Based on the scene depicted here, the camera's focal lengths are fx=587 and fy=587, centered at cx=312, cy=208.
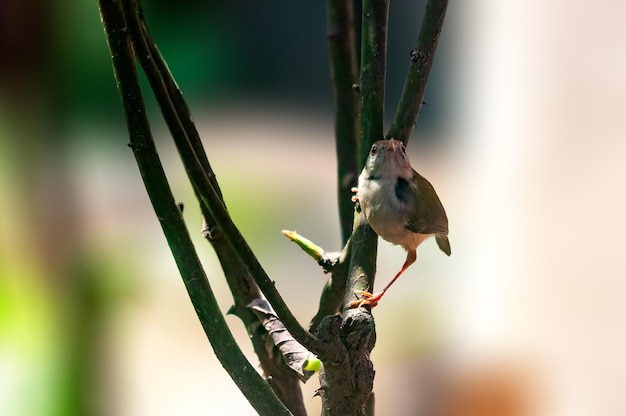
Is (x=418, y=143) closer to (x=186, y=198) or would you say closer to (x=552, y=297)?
(x=552, y=297)

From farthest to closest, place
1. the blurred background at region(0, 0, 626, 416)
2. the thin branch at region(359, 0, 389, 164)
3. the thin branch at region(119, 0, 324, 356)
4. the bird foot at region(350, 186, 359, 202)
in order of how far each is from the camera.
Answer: the blurred background at region(0, 0, 626, 416), the bird foot at region(350, 186, 359, 202), the thin branch at region(359, 0, 389, 164), the thin branch at region(119, 0, 324, 356)

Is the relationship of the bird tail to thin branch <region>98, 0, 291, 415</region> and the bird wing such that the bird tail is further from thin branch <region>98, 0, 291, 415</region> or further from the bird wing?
thin branch <region>98, 0, 291, 415</region>

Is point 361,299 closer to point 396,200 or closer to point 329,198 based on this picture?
point 396,200

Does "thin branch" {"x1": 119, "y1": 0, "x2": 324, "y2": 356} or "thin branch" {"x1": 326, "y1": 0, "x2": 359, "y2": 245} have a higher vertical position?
"thin branch" {"x1": 326, "y1": 0, "x2": 359, "y2": 245}

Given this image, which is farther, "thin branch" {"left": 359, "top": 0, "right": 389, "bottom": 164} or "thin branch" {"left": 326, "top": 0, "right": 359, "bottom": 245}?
"thin branch" {"left": 326, "top": 0, "right": 359, "bottom": 245}

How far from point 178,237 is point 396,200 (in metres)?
0.30

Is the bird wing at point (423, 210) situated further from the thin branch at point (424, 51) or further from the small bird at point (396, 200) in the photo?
the thin branch at point (424, 51)

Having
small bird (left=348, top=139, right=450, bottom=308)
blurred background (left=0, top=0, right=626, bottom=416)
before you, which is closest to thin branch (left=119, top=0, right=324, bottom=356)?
small bird (left=348, top=139, right=450, bottom=308)

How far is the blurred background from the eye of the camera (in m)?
1.23

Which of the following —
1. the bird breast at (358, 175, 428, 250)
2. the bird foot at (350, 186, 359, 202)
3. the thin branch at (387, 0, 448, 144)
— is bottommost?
the bird breast at (358, 175, 428, 250)

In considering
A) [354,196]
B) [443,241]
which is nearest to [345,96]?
[354,196]

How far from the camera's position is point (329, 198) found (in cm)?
158

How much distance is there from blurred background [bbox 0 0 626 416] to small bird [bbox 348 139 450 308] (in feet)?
2.16

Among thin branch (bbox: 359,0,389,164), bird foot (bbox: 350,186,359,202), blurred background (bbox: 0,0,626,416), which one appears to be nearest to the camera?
thin branch (bbox: 359,0,389,164)
